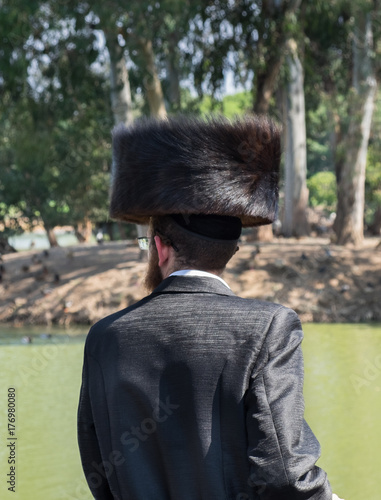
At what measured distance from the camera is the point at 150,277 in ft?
8.55

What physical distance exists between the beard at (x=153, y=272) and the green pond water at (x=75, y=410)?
534 cm

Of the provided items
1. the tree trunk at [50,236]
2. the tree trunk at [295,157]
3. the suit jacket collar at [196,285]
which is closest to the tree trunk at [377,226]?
the tree trunk at [295,157]

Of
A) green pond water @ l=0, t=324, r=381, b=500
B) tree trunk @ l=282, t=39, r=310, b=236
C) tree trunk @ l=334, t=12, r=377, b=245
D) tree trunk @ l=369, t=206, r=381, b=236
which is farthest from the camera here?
tree trunk @ l=369, t=206, r=381, b=236

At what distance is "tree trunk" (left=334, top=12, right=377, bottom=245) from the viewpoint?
20.8m

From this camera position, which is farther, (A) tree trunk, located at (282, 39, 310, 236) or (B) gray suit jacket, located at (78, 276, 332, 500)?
(A) tree trunk, located at (282, 39, 310, 236)

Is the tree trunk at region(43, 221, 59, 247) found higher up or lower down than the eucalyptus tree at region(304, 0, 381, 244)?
lower down

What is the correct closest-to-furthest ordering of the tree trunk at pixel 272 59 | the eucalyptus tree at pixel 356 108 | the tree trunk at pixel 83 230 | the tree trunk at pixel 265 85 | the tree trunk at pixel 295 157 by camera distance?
the tree trunk at pixel 272 59
the tree trunk at pixel 265 85
the eucalyptus tree at pixel 356 108
the tree trunk at pixel 295 157
the tree trunk at pixel 83 230

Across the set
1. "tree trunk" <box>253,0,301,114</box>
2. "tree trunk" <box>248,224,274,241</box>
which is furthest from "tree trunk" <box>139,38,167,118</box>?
"tree trunk" <box>248,224,274,241</box>

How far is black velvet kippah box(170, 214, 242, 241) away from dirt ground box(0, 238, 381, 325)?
14542 millimetres

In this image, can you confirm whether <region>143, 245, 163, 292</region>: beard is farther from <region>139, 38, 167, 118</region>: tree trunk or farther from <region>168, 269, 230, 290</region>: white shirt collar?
<region>139, 38, 167, 118</region>: tree trunk

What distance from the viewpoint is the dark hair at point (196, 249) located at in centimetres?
243

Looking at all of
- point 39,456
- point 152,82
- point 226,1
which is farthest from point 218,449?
point 226,1

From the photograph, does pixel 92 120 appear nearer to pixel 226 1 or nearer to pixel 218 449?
pixel 226 1

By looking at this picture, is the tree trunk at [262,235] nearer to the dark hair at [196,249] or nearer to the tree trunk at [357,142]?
the tree trunk at [357,142]
